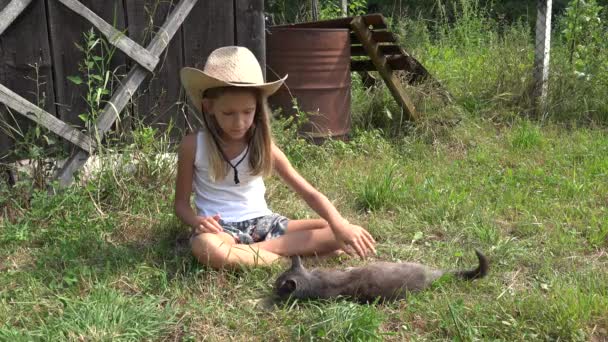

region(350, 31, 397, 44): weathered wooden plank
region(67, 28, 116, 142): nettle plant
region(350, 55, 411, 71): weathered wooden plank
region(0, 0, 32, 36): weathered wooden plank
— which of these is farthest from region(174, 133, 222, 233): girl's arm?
region(350, 55, 411, 71): weathered wooden plank

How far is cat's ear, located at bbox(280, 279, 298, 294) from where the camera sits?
8.49 feet

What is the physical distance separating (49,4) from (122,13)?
46 centimetres

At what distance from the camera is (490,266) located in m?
2.99

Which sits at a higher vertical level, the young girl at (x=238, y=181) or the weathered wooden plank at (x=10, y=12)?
the weathered wooden plank at (x=10, y=12)

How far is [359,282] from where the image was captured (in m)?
2.64

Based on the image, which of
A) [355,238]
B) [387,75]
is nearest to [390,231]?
[355,238]

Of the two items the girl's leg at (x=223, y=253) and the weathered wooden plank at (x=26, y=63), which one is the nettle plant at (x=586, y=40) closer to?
the girl's leg at (x=223, y=253)

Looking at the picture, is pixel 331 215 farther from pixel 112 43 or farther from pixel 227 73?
pixel 112 43

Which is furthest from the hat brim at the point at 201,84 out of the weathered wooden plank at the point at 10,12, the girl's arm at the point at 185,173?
the weathered wooden plank at the point at 10,12

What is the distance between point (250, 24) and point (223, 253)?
2242mm

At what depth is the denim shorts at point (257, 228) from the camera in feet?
10.4

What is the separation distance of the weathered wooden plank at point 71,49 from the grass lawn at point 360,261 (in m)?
0.67

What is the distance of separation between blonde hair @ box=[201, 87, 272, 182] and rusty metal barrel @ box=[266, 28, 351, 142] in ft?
6.36

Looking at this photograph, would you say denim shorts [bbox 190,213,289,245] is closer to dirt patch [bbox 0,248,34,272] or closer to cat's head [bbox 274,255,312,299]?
cat's head [bbox 274,255,312,299]
